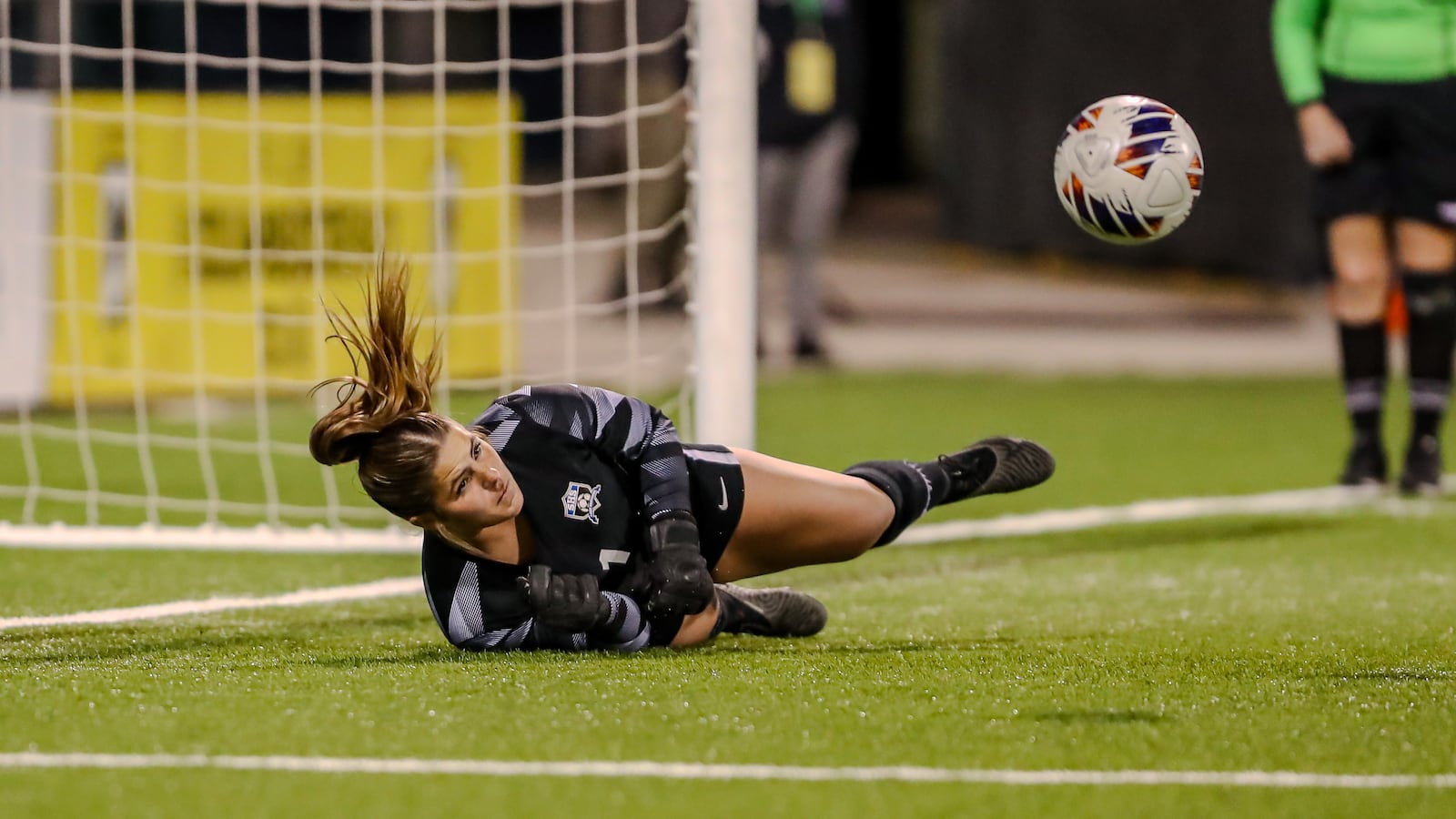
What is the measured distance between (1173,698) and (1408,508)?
3.00 metres

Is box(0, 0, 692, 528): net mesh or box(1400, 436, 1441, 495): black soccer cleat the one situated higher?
box(0, 0, 692, 528): net mesh

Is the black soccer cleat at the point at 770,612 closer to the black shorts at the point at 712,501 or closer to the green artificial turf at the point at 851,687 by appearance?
the green artificial turf at the point at 851,687

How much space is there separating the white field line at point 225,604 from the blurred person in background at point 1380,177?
3099 mm

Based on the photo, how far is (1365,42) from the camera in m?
5.99

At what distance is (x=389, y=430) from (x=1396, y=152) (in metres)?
3.83

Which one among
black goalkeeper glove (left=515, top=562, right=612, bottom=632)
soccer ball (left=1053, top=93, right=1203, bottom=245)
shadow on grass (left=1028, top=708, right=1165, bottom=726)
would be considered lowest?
shadow on grass (left=1028, top=708, right=1165, bottom=726)

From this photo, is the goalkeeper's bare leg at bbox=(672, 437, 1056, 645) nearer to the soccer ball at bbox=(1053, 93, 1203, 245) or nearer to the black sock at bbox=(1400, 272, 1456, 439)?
the soccer ball at bbox=(1053, 93, 1203, 245)

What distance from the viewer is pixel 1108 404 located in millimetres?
8727

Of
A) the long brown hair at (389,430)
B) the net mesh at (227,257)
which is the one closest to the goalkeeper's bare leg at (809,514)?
the long brown hair at (389,430)

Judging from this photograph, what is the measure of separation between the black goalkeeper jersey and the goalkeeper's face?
6.3 inches

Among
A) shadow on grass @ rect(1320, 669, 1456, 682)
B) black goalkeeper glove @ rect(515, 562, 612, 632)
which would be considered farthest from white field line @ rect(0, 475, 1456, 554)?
shadow on grass @ rect(1320, 669, 1456, 682)

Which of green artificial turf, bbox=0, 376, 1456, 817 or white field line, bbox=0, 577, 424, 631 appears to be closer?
green artificial turf, bbox=0, 376, 1456, 817

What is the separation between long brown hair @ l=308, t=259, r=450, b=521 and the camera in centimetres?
341

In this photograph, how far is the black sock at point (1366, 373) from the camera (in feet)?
20.2
